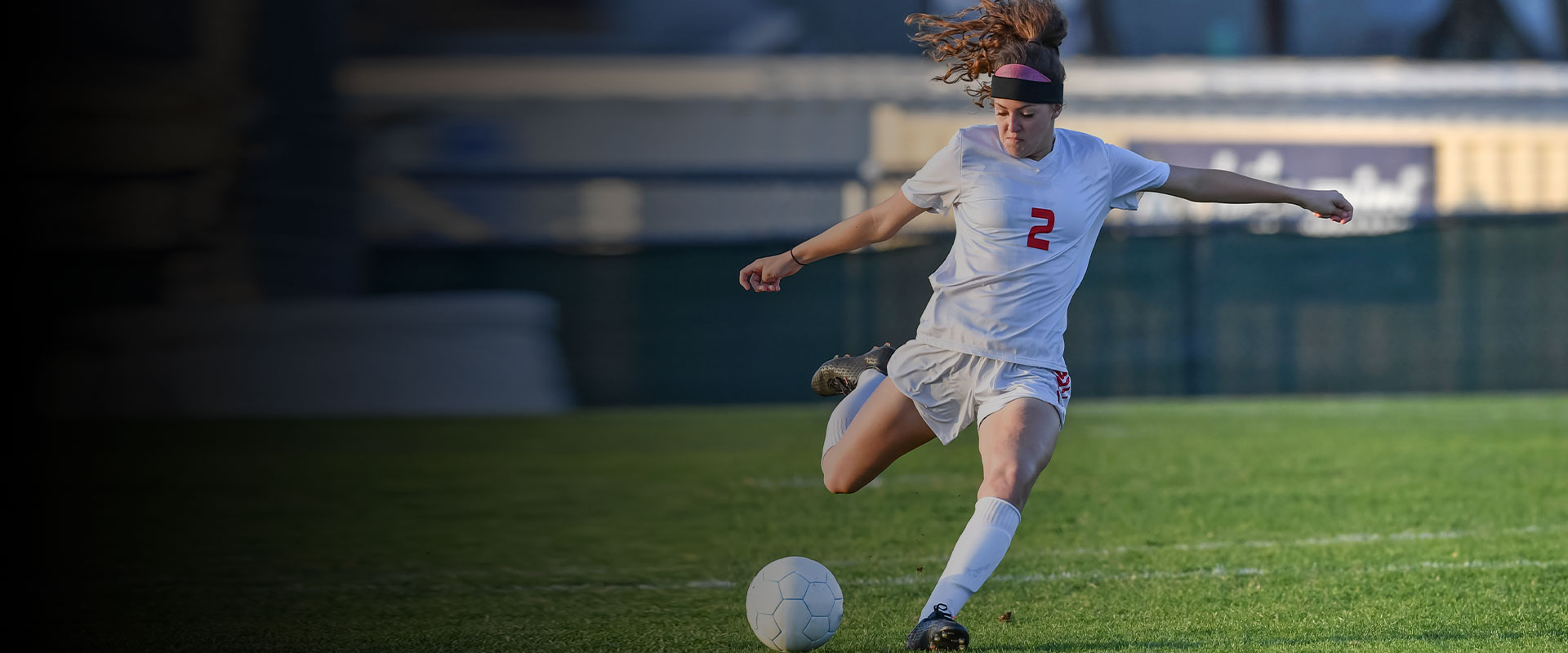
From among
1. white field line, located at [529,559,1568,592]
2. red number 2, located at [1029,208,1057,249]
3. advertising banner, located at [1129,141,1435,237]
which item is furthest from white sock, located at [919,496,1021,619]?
advertising banner, located at [1129,141,1435,237]

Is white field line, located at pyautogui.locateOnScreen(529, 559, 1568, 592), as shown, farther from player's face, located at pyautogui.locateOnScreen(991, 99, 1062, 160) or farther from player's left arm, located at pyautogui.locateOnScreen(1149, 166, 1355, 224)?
player's face, located at pyautogui.locateOnScreen(991, 99, 1062, 160)

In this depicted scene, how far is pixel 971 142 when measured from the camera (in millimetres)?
4973

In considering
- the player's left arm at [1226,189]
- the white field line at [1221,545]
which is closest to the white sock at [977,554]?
the player's left arm at [1226,189]

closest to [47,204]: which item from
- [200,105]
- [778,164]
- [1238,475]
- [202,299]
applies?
[200,105]

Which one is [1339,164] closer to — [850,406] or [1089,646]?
[850,406]

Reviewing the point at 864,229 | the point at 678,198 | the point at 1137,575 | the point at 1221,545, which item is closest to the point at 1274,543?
the point at 1221,545

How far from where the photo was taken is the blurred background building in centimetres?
1623

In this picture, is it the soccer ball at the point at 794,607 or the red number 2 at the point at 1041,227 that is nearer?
the soccer ball at the point at 794,607

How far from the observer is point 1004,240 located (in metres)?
4.92

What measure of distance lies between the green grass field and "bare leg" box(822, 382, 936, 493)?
0.44 metres

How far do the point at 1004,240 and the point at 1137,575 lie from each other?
168 cm

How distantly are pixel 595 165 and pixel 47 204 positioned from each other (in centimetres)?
686

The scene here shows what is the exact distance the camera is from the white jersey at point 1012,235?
16.1ft

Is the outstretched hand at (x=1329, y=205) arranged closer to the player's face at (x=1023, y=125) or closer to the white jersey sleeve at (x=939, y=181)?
the player's face at (x=1023, y=125)
